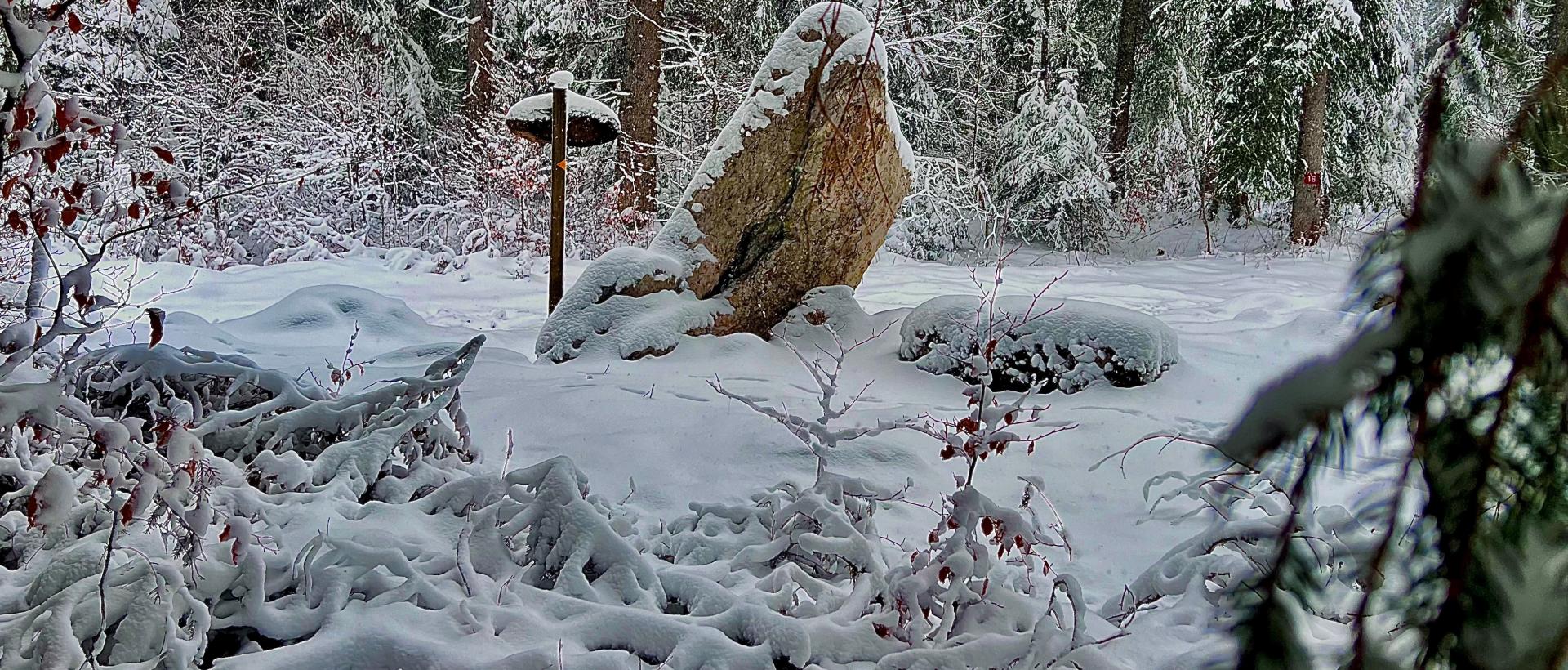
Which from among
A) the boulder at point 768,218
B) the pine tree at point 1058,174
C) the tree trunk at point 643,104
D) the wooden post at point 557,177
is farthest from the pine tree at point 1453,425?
the pine tree at point 1058,174

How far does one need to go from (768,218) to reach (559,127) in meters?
1.61

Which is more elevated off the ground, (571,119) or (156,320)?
(571,119)

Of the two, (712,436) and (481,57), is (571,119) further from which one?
(481,57)

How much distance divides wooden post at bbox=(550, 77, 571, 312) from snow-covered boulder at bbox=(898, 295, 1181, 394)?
2.59 metres

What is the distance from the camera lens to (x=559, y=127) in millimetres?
6406

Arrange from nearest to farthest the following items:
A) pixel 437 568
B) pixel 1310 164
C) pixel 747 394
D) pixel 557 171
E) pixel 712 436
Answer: pixel 437 568 → pixel 712 436 → pixel 747 394 → pixel 557 171 → pixel 1310 164

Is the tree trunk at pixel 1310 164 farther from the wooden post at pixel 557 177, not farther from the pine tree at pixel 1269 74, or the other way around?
the wooden post at pixel 557 177

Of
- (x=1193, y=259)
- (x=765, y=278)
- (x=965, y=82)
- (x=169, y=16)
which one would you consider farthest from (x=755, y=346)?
(x=965, y=82)

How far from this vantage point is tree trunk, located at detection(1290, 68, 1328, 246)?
37.0 ft

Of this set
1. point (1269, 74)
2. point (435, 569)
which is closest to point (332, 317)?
point (435, 569)

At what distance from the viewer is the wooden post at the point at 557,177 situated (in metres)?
6.34

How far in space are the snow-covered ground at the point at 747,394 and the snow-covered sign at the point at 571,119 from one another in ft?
4.61

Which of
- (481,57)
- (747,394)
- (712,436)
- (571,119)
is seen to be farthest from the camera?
(481,57)

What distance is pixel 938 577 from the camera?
7.19 ft
